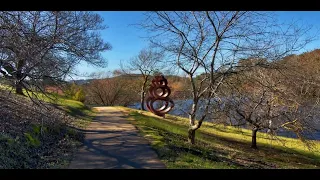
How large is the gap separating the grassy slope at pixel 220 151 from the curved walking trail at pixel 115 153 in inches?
12.8

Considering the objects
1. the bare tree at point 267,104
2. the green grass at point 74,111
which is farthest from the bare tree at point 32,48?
the bare tree at point 267,104

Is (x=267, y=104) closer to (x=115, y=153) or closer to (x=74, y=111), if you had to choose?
(x=115, y=153)

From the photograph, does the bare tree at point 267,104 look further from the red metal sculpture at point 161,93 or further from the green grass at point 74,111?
the green grass at point 74,111

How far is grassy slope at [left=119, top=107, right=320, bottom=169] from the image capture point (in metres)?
6.23

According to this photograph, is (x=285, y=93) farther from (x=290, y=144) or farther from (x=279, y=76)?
(x=290, y=144)

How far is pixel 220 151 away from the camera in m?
8.96

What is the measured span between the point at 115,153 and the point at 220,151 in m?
4.19

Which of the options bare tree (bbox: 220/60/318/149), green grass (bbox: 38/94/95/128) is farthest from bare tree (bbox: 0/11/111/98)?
bare tree (bbox: 220/60/318/149)

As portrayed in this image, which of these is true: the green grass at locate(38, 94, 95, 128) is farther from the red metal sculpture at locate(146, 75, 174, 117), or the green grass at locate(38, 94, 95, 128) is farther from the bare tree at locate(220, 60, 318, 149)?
the bare tree at locate(220, 60, 318, 149)

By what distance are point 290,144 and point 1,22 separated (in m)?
13.7

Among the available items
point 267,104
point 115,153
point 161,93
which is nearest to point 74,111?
point 161,93

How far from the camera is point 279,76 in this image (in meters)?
8.72

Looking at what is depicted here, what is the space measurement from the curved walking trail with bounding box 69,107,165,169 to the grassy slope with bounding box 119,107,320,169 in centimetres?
33
